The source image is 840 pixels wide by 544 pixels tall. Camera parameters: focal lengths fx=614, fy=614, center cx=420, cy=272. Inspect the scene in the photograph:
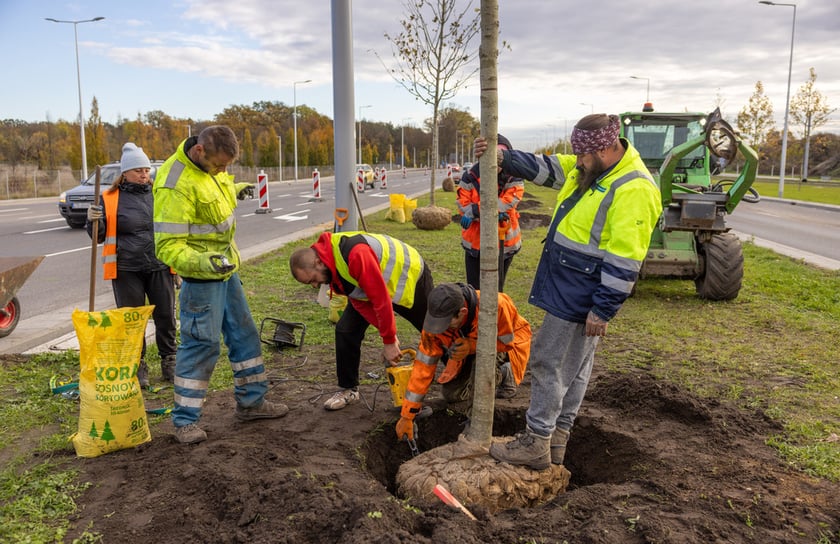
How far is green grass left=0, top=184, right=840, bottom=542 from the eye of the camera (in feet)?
11.1

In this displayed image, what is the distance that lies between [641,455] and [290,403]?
97.8 inches

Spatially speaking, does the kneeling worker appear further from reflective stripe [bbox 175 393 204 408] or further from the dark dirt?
reflective stripe [bbox 175 393 204 408]

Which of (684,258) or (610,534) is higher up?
(684,258)

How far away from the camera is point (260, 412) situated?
4.27 meters

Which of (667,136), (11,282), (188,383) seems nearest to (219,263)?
(188,383)

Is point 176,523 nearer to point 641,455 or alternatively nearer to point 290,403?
point 290,403

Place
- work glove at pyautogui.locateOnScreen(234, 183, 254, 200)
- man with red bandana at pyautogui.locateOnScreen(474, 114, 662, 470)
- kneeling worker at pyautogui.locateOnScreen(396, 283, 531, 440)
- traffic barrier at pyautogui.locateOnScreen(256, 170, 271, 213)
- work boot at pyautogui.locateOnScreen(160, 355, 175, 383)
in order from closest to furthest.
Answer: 1. man with red bandana at pyautogui.locateOnScreen(474, 114, 662, 470)
2. kneeling worker at pyautogui.locateOnScreen(396, 283, 531, 440)
3. work glove at pyautogui.locateOnScreen(234, 183, 254, 200)
4. work boot at pyautogui.locateOnScreen(160, 355, 175, 383)
5. traffic barrier at pyautogui.locateOnScreen(256, 170, 271, 213)

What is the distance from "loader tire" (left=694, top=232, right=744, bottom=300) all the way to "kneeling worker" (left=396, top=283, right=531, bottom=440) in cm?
431

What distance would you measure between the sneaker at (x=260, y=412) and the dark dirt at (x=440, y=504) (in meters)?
0.07

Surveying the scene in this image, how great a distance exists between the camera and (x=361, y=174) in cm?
3231

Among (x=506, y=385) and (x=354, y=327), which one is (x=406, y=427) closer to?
(x=354, y=327)

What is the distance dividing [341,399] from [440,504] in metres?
1.60

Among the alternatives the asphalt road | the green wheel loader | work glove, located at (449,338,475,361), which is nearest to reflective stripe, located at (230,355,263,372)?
work glove, located at (449,338,475,361)

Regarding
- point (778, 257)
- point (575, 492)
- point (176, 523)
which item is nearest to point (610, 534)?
point (575, 492)
